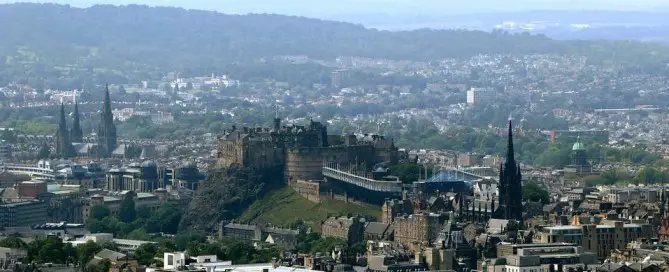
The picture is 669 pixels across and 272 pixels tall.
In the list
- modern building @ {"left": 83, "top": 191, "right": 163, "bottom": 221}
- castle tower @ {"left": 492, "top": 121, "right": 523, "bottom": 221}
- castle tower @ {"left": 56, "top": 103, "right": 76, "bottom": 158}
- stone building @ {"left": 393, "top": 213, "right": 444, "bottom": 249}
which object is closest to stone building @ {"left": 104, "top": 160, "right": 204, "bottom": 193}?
modern building @ {"left": 83, "top": 191, "right": 163, "bottom": 221}

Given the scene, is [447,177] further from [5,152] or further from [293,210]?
[5,152]

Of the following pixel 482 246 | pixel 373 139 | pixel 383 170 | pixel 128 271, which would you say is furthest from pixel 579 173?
pixel 128 271

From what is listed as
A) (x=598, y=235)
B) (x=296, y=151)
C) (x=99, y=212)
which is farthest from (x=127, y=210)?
(x=598, y=235)

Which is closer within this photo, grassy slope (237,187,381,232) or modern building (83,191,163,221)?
grassy slope (237,187,381,232)

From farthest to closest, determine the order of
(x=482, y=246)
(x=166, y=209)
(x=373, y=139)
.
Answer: (x=373, y=139)
(x=166, y=209)
(x=482, y=246)

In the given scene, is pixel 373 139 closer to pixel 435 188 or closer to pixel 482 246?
pixel 435 188

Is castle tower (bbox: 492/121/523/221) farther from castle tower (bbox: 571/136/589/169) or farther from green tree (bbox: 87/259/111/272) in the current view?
castle tower (bbox: 571/136/589/169)

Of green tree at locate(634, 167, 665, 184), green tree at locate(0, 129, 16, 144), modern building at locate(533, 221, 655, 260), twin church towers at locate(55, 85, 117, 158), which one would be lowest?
green tree at locate(0, 129, 16, 144)
